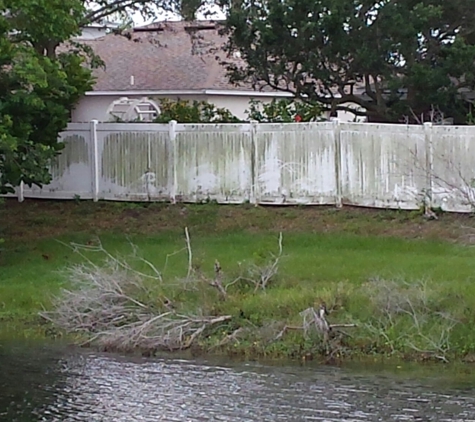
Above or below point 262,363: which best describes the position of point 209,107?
above

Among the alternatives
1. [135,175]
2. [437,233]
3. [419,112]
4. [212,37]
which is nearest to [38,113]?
[135,175]

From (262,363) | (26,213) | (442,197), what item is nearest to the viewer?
(262,363)

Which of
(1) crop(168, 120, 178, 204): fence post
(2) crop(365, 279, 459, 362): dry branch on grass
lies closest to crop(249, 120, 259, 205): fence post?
(1) crop(168, 120, 178, 204): fence post

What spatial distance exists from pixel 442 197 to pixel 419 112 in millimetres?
5059

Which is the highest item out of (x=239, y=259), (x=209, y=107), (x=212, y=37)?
(x=212, y=37)

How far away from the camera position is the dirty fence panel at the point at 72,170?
901 inches

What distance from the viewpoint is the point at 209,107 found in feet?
80.8

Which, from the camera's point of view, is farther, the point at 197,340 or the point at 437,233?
the point at 437,233

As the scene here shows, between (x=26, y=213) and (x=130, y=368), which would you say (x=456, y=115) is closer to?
(x=26, y=213)

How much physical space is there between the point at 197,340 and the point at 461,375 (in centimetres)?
344

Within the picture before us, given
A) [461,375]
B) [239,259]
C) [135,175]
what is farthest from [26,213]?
[461,375]

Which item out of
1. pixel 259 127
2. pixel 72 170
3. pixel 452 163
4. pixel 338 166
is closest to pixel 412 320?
pixel 452 163

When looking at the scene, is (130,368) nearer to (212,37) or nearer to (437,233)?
(437,233)

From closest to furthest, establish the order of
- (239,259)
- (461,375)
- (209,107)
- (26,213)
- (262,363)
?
1. (461,375)
2. (262,363)
3. (239,259)
4. (26,213)
5. (209,107)
